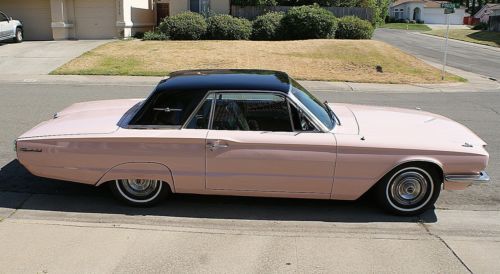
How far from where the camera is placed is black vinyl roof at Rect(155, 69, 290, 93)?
5012mm

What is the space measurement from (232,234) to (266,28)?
21.2 m

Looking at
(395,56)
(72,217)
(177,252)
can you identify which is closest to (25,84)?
(72,217)

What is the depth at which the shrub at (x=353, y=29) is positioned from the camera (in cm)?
2459

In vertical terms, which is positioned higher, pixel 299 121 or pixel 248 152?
pixel 299 121

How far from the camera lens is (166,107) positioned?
500 centimetres

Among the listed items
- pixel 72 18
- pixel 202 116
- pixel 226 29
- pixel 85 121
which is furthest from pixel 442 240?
pixel 72 18

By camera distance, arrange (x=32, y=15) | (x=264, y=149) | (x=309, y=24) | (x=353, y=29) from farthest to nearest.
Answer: (x=32, y=15) → (x=353, y=29) → (x=309, y=24) → (x=264, y=149)

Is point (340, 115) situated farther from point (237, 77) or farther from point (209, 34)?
point (209, 34)

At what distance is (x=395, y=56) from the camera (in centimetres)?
2109

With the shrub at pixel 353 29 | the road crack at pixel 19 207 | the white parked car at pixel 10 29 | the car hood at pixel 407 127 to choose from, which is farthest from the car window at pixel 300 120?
the white parked car at pixel 10 29

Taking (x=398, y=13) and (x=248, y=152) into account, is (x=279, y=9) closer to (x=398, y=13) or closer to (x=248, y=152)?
(x=248, y=152)

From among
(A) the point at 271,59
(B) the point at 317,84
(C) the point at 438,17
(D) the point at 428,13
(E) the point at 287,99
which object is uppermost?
→ (D) the point at 428,13

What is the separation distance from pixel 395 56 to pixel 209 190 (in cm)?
1792

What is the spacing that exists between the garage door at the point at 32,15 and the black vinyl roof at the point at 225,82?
23.4 m
